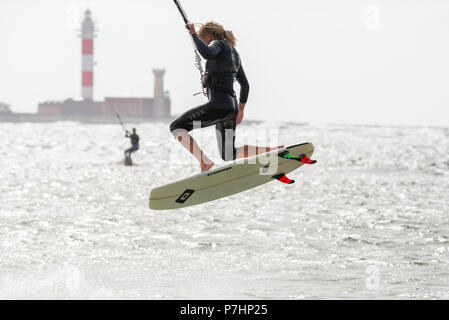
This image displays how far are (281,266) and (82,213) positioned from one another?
10.9m

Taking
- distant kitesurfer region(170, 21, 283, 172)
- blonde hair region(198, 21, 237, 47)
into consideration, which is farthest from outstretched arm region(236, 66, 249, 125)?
blonde hair region(198, 21, 237, 47)

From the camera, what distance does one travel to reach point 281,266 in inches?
680

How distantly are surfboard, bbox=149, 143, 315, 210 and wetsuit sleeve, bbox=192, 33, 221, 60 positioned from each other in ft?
6.01

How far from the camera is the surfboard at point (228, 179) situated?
8.77m

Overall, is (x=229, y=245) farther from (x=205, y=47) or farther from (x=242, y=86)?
(x=205, y=47)

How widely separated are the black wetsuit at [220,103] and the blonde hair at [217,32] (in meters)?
0.09

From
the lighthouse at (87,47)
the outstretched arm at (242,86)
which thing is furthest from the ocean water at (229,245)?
the lighthouse at (87,47)

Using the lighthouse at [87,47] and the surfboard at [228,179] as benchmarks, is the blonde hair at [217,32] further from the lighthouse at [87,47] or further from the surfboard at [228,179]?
the lighthouse at [87,47]

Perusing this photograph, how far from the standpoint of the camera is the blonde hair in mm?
7297

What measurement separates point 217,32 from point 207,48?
0.36 meters

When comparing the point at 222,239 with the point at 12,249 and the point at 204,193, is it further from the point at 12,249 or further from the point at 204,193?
the point at 204,193

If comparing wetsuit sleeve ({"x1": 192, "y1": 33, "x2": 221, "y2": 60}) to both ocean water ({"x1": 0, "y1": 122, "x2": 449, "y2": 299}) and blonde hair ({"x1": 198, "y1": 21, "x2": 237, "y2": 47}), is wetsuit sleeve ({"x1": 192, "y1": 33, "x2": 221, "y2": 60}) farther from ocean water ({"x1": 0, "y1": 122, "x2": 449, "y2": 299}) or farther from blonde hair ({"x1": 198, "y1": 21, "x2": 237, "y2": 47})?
ocean water ({"x1": 0, "y1": 122, "x2": 449, "y2": 299})

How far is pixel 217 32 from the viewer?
24.0 ft
